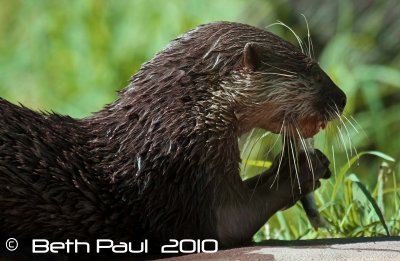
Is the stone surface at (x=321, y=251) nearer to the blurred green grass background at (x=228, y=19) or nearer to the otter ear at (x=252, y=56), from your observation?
the otter ear at (x=252, y=56)

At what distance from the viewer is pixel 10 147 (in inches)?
128

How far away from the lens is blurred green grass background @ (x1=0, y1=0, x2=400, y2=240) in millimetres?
4723

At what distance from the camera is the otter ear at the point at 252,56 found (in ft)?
11.3

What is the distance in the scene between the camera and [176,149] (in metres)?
3.34

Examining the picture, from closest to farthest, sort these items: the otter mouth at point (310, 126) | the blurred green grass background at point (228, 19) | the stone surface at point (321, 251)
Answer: the stone surface at point (321, 251)
the otter mouth at point (310, 126)
the blurred green grass background at point (228, 19)

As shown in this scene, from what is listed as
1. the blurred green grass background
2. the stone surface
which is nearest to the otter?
the stone surface

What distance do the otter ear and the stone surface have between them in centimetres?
55

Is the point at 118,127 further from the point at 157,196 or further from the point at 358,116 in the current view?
the point at 358,116

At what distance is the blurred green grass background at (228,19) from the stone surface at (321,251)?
0.69 m

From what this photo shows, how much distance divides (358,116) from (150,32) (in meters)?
1.46

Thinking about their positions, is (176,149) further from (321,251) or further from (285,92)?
(321,251)

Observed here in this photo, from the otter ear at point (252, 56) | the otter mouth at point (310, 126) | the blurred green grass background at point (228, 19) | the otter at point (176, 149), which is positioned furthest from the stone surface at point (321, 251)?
the blurred green grass background at point (228, 19)

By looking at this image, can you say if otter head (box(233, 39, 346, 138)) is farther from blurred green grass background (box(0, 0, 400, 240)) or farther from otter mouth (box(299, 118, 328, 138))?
blurred green grass background (box(0, 0, 400, 240))

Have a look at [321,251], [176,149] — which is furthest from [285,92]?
[321,251]
